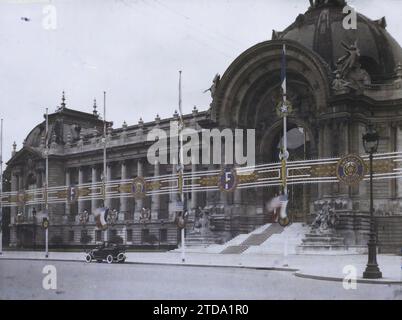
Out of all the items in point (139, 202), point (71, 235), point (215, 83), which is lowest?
point (71, 235)

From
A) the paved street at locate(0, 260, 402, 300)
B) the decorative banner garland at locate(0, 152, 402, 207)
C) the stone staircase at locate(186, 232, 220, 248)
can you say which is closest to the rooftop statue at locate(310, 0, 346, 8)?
the decorative banner garland at locate(0, 152, 402, 207)

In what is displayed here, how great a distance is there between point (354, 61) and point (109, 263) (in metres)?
20.6

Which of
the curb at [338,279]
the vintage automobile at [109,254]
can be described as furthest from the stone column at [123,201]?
the curb at [338,279]

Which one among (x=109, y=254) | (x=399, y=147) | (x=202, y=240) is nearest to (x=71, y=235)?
(x=202, y=240)

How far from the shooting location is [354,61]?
43.2 meters

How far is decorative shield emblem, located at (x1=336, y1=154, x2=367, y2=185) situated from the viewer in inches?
1576

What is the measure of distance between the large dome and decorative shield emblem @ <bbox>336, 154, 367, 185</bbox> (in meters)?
7.89

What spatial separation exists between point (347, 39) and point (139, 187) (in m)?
20.9

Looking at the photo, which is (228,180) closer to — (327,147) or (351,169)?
(327,147)

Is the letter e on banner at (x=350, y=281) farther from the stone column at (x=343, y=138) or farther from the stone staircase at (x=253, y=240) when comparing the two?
the stone column at (x=343, y=138)

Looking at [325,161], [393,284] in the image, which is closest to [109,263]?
[325,161]

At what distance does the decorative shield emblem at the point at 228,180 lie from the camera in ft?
153

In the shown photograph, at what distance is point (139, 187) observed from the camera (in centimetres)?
5528
